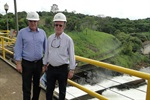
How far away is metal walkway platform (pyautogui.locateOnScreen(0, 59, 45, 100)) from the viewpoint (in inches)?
137

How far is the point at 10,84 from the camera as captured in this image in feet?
13.5

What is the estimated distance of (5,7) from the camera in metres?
12.1

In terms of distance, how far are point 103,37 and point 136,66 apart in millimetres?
10773

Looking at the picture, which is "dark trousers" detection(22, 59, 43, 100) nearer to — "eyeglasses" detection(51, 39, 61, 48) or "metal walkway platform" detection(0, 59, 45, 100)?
"eyeglasses" detection(51, 39, 61, 48)

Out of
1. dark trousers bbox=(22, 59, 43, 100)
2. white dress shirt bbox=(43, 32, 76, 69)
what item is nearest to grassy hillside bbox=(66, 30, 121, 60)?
dark trousers bbox=(22, 59, 43, 100)

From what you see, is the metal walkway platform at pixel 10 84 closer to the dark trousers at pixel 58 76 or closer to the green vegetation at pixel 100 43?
the dark trousers at pixel 58 76

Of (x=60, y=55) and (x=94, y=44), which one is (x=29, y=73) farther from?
(x=94, y=44)

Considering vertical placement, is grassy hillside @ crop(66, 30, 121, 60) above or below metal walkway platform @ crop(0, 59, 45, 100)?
below

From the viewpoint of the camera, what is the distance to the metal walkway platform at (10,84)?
3.49 meters

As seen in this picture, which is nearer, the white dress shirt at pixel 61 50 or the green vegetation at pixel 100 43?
the white dress shirt at pixel 61 50

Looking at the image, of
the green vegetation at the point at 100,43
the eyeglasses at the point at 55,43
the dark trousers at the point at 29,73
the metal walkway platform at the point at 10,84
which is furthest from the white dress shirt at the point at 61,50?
the green vegetation at the point at 100,43

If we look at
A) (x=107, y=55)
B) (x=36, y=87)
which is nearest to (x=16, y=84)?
(x=36, y=87)

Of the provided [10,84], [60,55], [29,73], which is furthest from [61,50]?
[10,84]

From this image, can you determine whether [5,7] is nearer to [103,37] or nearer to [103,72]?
[103,72]
